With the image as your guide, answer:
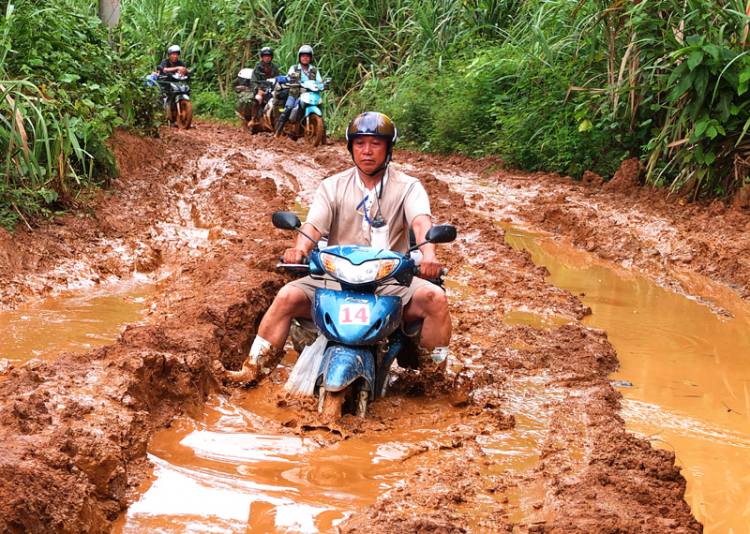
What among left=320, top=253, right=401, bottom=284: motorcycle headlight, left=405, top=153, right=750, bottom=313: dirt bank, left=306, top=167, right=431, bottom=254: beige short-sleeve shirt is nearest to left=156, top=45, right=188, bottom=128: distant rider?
left=405, top=153, right=750, bottom=313: dirt bank

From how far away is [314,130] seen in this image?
13.7 m

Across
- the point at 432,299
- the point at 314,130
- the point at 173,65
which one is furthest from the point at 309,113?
the point at 432,299

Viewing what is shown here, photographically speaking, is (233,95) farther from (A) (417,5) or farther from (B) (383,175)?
(B) (383,175)

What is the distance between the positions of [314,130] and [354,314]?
1078 cm

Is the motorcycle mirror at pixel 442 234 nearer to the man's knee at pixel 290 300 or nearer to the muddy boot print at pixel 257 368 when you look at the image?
the man's knee at pixel 290 300

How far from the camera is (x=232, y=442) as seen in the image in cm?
313

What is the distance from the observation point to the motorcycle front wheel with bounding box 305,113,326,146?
13539 millimetres

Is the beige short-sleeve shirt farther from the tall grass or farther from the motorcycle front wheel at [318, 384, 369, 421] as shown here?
the tall grass

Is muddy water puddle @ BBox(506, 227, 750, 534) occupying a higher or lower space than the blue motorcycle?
lower

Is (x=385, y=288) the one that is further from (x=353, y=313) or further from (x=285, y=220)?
(x=285, y=220)

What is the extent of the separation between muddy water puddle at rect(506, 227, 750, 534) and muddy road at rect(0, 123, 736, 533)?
0.16 metres

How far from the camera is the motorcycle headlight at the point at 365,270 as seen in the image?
338 cm

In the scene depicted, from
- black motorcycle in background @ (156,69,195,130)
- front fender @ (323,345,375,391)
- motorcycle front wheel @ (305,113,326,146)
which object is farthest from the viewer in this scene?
black motorcycle in background @ (156,69,195,130)

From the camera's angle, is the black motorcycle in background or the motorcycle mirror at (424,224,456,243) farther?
the black motorcycle in background
